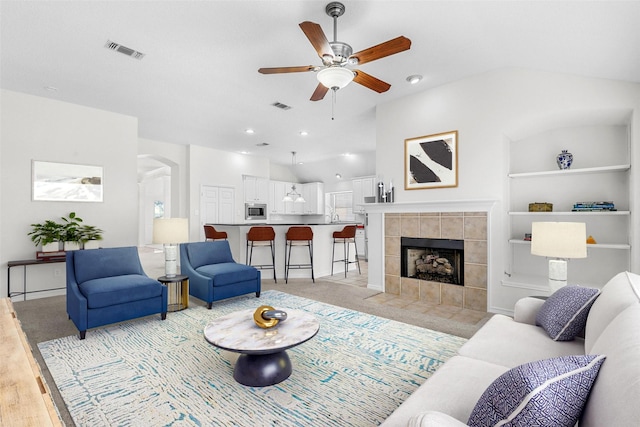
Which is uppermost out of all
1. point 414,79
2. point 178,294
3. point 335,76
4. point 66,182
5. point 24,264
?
point 414,79

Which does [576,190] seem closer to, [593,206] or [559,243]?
[593,206]

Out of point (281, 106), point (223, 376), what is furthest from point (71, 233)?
point (223, 376)

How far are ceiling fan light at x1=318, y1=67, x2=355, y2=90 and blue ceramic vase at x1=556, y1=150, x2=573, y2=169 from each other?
280cm

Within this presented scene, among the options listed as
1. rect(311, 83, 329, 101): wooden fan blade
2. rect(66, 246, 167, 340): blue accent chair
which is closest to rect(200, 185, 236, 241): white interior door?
rect(66, 246, 167, 340): blue accent chair

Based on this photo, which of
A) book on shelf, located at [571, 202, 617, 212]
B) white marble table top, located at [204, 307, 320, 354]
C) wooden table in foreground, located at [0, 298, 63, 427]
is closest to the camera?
wooden table in foreground, located at [0, 298, 63, 427]

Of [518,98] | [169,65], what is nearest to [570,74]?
[518,98]

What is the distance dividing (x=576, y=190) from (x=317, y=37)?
11.5ft

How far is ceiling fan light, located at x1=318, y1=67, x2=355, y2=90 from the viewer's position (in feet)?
8.31

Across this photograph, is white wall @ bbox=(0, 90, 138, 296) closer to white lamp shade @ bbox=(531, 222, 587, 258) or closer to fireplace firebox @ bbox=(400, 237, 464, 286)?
fireplace firebox @ bbox=(400, 237, 464, 286)

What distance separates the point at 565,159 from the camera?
12.0ft

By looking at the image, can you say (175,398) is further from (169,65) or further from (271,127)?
(271,127)

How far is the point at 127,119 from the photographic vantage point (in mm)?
5363

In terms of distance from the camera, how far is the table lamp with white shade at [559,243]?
7.84 feet

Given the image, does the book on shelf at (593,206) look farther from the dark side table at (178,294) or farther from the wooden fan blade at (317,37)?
the dark side table at (178,294)
